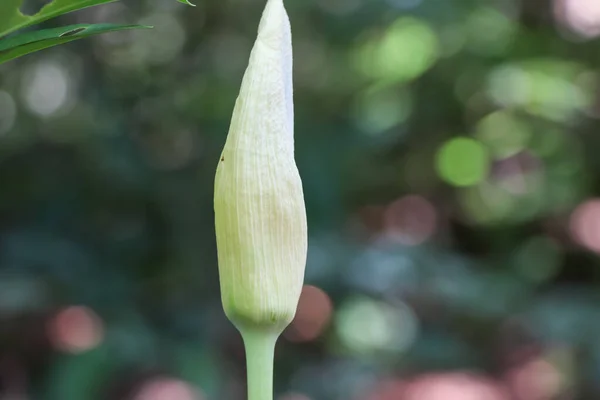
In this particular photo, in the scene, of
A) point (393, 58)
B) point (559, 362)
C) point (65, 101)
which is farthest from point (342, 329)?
point (65, 101)

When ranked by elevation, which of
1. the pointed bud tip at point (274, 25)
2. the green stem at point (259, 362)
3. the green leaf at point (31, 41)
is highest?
the pointed bud tip at point (274, 25)

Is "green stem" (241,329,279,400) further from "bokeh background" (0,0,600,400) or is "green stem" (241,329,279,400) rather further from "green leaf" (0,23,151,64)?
"bokeh background" (0,0,600,400)

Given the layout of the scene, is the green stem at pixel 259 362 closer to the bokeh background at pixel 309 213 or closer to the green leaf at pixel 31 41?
the green leaf at pixel 31 41

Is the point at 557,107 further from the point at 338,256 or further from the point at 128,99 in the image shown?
the point at 128,99

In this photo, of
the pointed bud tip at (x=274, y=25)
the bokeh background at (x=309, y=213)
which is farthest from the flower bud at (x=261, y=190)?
the bokeh background at (x=309, y=213)

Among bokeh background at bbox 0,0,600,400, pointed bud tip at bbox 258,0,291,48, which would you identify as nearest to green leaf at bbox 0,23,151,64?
pointed bud tip at bbox 258,0,291,48

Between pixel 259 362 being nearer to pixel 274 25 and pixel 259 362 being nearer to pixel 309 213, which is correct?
pixel 274 25
